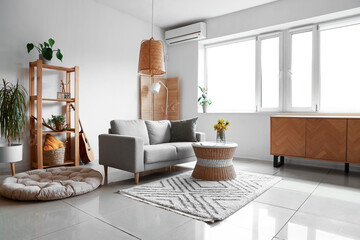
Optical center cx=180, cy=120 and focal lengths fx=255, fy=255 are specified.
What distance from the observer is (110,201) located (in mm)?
2480

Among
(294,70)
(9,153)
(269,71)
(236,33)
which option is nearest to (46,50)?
(9,153)

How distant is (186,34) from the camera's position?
219 inches

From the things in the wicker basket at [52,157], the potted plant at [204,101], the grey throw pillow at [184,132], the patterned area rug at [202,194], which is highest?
the potted plant at [204,101]

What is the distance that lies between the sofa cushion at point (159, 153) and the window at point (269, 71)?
238 centimetres

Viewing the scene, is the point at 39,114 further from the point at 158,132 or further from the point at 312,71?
the point at 312,71

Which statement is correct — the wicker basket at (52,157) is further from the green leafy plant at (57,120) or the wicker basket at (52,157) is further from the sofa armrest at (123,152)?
the sofa armrest at (123,152)

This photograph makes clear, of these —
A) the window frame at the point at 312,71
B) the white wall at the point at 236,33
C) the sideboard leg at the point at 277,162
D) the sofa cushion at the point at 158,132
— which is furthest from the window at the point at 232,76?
the sofa cushion at the point at 158,132

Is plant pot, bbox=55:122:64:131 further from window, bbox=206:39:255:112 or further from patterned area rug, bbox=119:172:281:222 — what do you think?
window, bbox=206:39:255:112

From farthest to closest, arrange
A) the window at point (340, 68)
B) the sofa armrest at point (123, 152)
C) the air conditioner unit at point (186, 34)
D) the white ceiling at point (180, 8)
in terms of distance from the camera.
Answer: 1. the air conditioner unit at point (186, 34)
2. the white ceiling at point (180, 8)
3. the window at point (340, 68)
4. the sofa armrest at point (123, 152)

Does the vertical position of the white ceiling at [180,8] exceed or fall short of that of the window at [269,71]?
it exceeds it

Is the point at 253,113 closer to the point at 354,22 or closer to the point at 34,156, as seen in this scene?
the point at 354,22

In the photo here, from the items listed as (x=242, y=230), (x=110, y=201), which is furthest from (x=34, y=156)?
(x=242, y=230)

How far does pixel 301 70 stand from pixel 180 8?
8.25ft

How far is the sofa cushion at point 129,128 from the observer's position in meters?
3.54
